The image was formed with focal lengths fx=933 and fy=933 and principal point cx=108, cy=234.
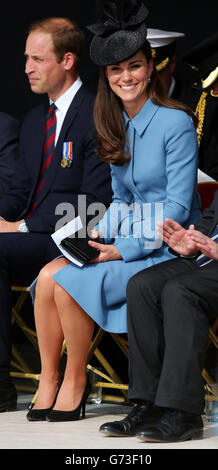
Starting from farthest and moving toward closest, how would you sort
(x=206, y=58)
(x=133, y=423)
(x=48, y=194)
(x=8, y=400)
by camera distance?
(x=48, y=194) → (x=206, y=58) → (x=8, y=400) → (x=133, y=423)

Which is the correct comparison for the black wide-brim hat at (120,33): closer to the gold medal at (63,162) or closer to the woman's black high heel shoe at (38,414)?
the gold medal at (63,162)

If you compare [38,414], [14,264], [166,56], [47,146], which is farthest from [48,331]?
[166,56]

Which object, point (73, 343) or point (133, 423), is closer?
point (133, 423)

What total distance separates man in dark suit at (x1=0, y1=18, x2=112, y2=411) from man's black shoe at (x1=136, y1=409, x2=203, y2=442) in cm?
102

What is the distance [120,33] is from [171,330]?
51.2 inches

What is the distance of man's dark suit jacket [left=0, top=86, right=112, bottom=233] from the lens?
421cm

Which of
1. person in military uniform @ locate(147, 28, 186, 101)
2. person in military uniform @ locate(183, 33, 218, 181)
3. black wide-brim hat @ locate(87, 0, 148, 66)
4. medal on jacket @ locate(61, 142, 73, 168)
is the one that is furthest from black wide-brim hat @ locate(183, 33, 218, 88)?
medal on jacket @ locate(61, 142, 73, 168)

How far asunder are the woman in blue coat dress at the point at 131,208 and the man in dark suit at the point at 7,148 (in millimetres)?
857

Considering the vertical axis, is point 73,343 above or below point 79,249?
below

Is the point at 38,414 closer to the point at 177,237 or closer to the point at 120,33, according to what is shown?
the point at 177,237

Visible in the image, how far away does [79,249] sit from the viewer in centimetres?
366

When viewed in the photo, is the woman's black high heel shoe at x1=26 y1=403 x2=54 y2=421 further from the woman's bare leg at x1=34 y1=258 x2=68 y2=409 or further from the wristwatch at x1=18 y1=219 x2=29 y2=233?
the wristwatch at x1=18 y1=219 x2=29 y2=233

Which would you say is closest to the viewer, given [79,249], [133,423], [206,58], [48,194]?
[133,423]
